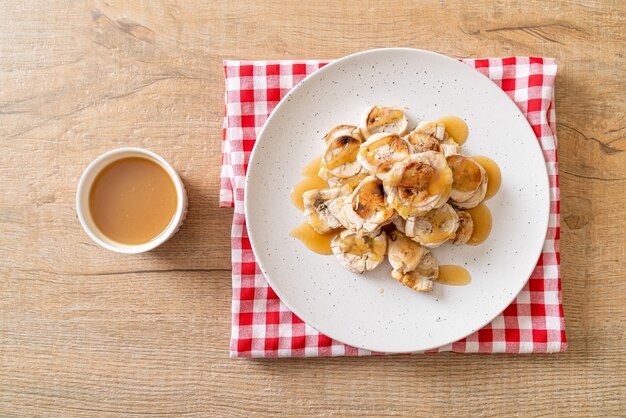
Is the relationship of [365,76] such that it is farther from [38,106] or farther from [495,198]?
[38,106]

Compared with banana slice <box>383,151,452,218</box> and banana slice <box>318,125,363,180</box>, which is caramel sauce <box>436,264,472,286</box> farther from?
banana slice <box>318,125,363,180</box>

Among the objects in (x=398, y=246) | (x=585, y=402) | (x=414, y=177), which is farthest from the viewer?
(x=585, y=402)

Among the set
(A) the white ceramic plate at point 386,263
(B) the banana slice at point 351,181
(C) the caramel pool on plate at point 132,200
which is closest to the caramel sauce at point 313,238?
(A) the white ceramic plate at point 386,263

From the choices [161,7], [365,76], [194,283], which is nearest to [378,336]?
[194,283]

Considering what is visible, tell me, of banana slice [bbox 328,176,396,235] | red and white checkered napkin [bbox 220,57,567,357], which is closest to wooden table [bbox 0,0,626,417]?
red and white checkered napkin [bbox 220,57,567,357]

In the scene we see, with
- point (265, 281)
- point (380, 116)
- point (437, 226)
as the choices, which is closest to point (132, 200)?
point (265, 281)

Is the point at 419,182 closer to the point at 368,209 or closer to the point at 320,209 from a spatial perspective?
the point at 368,209

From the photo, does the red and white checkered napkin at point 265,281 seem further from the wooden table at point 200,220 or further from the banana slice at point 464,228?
the banana slice at point 464,228
